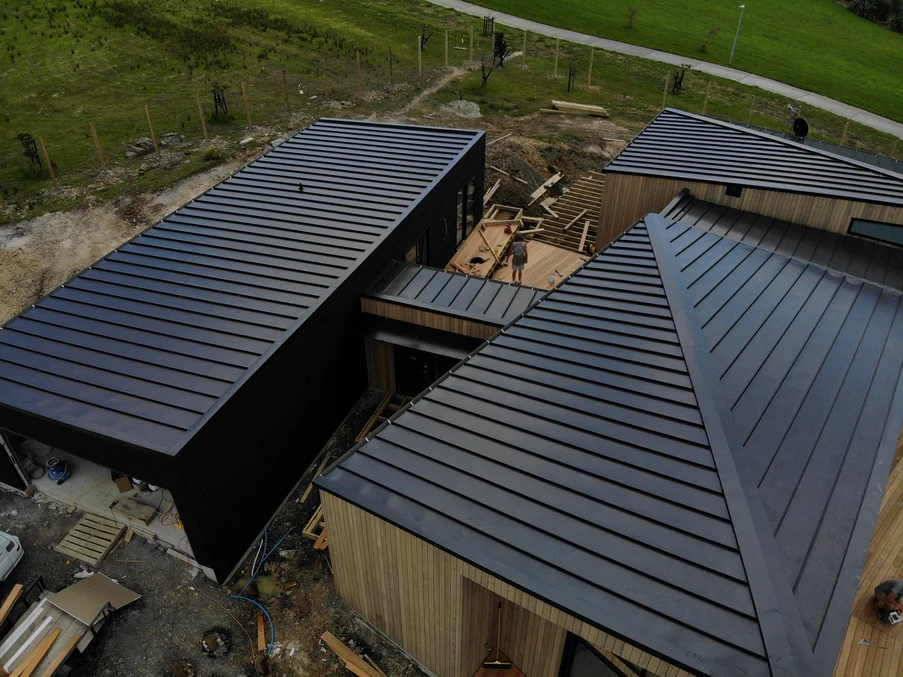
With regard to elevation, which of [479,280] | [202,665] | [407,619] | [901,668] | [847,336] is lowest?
[202,665]

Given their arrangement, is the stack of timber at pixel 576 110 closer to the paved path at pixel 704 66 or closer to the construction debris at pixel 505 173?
the construction debris at pixel 505 173

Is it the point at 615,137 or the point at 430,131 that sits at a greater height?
the point at 430,131

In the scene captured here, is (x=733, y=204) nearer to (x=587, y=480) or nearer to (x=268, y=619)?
(x=587, y=480)

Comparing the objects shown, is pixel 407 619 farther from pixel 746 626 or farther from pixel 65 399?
pixel 65 399

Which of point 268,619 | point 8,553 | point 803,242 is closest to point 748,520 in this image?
point 268,619

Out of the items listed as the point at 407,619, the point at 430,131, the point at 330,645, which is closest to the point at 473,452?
the point at 407,619

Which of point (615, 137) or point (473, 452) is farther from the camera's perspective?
point (615, 137)
